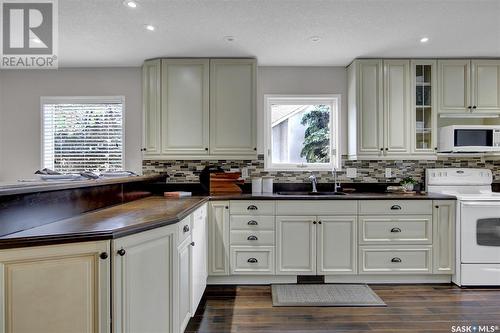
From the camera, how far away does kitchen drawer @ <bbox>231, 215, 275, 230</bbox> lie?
9.39 feet

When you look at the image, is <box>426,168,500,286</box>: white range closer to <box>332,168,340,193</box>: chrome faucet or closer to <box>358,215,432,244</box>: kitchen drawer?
<box>358,215,432,244</box>: kitchen drawer

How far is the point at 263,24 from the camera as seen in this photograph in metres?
2.46

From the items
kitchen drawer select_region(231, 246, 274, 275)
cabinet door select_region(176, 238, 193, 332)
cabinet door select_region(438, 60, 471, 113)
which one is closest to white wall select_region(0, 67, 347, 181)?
cabinet door select_region(438, 60, 471, 113)

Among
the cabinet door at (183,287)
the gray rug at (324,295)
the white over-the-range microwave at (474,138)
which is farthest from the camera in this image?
the white over-the-range microwave at (474,138)

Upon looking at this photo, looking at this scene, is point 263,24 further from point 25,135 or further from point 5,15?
point 25,135

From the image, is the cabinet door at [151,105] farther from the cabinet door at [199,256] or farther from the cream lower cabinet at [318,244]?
the cream lower cabinet at [318,244]

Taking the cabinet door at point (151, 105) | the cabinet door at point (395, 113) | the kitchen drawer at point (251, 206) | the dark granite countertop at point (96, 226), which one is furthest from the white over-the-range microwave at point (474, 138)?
the cabinet door at point (151, 105)

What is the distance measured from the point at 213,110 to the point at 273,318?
2010 millimetres

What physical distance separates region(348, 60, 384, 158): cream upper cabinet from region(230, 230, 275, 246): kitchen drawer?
127 cm

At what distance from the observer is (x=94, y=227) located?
4.68ft

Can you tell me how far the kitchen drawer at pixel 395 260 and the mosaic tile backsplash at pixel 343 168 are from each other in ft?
2.75

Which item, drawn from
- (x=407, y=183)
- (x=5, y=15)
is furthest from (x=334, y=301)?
(x=5, y=15)

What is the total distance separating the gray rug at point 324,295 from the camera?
8.18ft

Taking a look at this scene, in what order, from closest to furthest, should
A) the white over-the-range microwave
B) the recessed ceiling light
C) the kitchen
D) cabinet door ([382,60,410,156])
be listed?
the kitchen, the recessed ceiling light, the white over-the-range microwave, cabinet door ([382,60,410,156])
